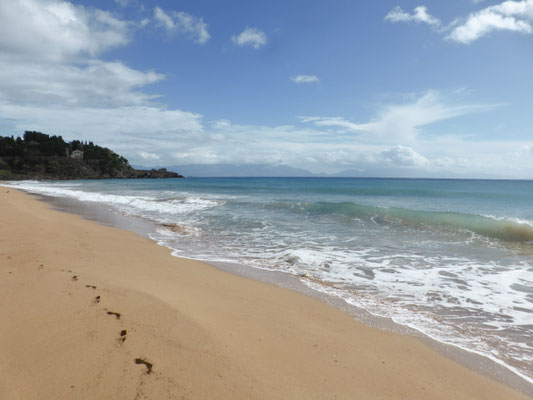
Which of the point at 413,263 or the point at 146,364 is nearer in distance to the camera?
the point at 146,364

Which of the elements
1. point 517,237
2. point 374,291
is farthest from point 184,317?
point 517,237

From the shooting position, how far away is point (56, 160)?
85250 mm

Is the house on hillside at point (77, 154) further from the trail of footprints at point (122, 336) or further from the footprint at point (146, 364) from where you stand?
the footprint at point (146, 364)

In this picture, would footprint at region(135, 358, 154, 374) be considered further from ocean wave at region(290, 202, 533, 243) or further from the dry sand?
ocean wave at region(290, 202, 533, 243)

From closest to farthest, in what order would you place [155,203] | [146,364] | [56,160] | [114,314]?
[146,364] → [114,314] → [155,203] → [56,160]

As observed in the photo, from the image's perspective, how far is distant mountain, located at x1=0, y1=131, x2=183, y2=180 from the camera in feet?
255

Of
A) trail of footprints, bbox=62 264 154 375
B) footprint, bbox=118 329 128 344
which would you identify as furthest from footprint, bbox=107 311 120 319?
footprint, bbox=118 329 128 344

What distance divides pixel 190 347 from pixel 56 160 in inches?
4032

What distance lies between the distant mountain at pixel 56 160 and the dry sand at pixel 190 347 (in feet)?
269

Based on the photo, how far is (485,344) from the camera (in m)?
3.81

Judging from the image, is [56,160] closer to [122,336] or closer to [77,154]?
[77,154]

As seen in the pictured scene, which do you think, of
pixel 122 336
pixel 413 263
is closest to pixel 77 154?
pixel 413 263

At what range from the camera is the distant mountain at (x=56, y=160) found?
77625 millimetres

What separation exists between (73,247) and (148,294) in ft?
13.1
